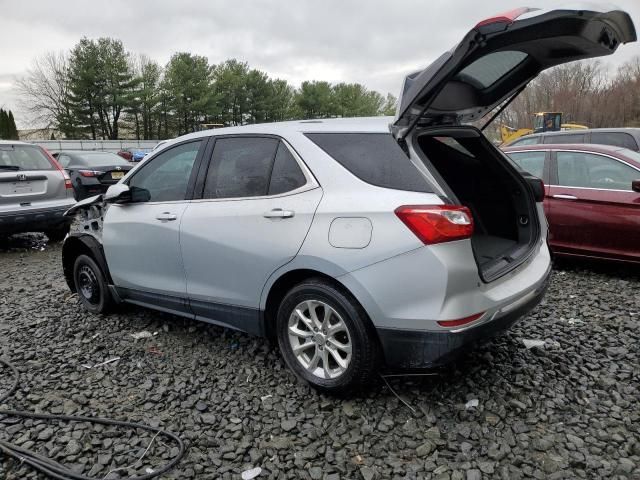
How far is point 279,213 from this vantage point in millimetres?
2893

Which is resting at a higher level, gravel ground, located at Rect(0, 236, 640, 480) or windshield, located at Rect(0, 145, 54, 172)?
windshield, located at Rect(0, 145, 54, 172)

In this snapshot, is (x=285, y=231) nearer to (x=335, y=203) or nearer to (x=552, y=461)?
(x=335, y=203)

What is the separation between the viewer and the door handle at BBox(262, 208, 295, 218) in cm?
286

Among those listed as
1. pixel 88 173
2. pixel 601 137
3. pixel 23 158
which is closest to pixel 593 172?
pixel 601 137

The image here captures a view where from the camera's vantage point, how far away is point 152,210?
3725 mm

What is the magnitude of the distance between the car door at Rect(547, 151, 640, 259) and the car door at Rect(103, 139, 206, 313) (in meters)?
4.02

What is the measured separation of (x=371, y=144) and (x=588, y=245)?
3.58 m

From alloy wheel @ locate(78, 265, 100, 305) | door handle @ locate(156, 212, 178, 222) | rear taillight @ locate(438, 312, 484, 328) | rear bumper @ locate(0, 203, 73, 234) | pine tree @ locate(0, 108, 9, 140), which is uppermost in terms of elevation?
pine tree @ locate(0, 108, 9, 140)

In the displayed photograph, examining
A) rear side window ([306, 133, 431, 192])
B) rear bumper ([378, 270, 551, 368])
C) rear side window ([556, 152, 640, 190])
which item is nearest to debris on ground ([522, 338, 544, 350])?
rear bumper ([378, 270, 551, 368])

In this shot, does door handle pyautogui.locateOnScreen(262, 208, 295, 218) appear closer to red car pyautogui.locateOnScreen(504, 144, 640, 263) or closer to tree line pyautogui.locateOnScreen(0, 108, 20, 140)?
red car pyautogui.locateOnScreen(504, 144, 640, 263)

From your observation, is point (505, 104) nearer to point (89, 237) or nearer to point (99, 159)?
point (89, 237)

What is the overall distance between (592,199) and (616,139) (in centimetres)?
443

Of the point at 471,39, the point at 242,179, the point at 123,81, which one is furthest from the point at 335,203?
the point at 123,81

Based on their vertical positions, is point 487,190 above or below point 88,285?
above
